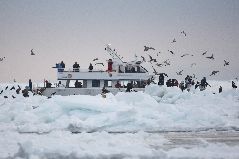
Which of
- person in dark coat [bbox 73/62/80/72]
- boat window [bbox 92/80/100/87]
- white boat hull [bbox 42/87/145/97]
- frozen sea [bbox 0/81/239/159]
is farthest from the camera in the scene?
person in dark coat [bbox 73/62/80/72]

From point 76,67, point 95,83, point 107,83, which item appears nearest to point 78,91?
point 95,83

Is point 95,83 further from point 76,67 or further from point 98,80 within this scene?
point 76,67

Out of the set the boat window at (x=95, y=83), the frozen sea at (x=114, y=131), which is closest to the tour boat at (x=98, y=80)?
the boat window at (x=95, y=83)

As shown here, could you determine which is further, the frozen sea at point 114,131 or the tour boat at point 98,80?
the tour boat at point 98,80

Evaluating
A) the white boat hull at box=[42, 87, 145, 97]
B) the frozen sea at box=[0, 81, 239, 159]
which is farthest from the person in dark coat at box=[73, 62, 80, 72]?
the frozen sea at box=[0, 81, 239, 159]

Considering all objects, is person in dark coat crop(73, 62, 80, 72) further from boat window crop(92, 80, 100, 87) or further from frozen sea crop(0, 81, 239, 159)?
frozen sea crop(0, 81, 239, 159)

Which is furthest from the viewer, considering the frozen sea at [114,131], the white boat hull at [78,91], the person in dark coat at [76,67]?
the person in dark coat at [76,67]

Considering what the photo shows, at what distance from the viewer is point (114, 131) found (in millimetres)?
19531

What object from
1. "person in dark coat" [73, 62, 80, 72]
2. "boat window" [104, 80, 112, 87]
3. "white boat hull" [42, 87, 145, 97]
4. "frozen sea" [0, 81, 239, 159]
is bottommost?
"frozen sea" [0, 81, 239, 159]

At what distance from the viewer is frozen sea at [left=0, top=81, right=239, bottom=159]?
13320 millimetres

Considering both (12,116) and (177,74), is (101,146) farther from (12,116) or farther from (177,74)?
(177,74)

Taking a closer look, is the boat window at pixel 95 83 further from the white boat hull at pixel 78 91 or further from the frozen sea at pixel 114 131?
the frozen sea at pixel 114 131

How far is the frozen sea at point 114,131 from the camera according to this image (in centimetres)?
1332

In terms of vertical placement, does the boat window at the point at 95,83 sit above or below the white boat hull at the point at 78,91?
above
